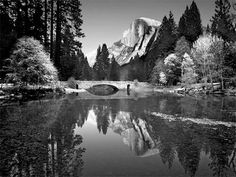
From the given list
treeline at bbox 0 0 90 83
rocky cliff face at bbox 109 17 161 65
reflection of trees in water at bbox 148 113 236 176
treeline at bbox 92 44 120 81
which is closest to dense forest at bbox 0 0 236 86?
treeline at bbox 0 0 90 83

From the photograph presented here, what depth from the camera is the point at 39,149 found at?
5.85m

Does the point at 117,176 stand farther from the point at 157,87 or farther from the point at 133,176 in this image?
the point at 157,87

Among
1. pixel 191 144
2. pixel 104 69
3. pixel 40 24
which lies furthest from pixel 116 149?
pixel 104 69

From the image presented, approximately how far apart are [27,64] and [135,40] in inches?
4377

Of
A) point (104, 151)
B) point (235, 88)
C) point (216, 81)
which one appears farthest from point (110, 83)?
point (104, 151)

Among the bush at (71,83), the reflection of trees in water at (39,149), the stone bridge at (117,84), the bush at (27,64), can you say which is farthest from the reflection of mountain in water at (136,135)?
the stone bridge at (117,84)

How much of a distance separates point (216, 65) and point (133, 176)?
32381mm

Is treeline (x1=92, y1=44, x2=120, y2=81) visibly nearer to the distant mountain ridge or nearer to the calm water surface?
the distant mountain ridge

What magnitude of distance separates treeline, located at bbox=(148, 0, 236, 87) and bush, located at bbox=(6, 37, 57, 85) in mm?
20679

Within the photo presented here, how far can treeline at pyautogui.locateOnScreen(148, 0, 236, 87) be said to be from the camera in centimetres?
3175

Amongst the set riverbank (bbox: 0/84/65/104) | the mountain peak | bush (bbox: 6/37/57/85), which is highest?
the mountain peak

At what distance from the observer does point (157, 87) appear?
49844 millimetres

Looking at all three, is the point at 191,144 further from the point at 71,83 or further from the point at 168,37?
the point at 168,37

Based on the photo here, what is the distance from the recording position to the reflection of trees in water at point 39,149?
4.48m
